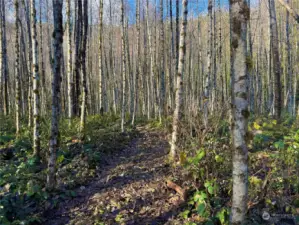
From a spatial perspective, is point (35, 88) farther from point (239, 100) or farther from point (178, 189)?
point (239, 100)

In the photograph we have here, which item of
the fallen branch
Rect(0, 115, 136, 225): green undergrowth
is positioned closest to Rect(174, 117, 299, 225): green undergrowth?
the fallen branch

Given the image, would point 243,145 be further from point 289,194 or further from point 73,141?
point 73,141

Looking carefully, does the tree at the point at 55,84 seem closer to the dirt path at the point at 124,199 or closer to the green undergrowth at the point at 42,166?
the green undergrowth at the point at 42,166

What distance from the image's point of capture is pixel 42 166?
20.3 ft

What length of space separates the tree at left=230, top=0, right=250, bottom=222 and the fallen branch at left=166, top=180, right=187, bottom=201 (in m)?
1.61

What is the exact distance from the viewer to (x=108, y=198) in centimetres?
477

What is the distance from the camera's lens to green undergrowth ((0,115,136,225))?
4.61 metres

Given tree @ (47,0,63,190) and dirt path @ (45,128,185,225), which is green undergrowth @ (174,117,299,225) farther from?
tree @ (47,0,63,190)

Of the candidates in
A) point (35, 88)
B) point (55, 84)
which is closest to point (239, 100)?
point (55, 84)

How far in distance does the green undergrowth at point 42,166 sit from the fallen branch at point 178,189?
1859mm

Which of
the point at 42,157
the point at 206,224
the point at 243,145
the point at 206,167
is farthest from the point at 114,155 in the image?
the point at 243,145

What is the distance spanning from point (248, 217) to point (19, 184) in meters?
4.24

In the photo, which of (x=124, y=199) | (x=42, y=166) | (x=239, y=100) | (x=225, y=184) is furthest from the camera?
(x=42, y=166)

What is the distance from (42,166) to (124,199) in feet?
8.59
